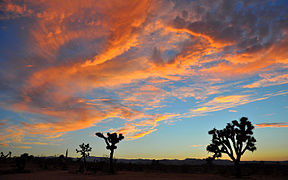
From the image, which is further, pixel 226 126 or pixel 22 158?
pixel 22 158

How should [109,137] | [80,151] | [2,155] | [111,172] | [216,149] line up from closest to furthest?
[216,149] < [111,172] < [109,137] < [80,151] < [2,155]

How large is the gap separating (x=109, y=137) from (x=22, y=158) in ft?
56.0

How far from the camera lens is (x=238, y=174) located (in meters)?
25.3

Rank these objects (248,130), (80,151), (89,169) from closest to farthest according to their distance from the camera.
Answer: (248,130)
(89,169)
(80,151)

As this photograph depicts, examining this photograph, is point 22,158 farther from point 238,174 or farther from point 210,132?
point 238,174

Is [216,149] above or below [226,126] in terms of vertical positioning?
below

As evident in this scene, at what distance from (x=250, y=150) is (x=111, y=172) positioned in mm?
19857

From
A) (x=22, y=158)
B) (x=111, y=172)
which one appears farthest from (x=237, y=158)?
(x=22, y=158)

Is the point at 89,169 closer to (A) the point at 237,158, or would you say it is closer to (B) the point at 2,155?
(A) the point at 237,158

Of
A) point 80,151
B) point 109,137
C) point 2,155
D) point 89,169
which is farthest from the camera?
point 2,155

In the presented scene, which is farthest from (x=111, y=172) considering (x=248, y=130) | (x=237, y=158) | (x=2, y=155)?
(x=2, y=155)

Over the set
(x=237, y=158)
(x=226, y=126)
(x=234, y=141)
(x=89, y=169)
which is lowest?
(x=89, y=169)

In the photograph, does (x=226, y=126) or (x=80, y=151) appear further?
(x=80, y=151)

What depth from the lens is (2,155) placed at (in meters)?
55.7
